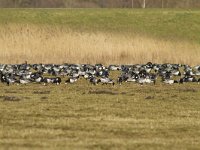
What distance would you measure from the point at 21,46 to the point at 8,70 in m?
8.43

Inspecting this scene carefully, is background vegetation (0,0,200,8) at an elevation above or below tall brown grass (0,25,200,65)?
above

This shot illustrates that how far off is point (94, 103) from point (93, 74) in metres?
9.49

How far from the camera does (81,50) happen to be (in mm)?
41281

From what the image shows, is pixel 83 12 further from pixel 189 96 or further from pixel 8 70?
pixel 189 96

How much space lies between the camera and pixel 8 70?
32781 mm

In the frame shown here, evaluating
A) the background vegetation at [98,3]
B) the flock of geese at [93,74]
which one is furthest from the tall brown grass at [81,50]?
the background vegetation at [98,3]

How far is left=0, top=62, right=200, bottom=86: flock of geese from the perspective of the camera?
1185 inches

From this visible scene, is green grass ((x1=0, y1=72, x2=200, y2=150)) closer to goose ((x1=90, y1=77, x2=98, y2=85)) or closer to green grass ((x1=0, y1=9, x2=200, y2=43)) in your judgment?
goose ((x1=90, y1=77, x2=98, y2=85))

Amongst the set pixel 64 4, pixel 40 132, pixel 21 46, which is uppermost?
pixel 64 4

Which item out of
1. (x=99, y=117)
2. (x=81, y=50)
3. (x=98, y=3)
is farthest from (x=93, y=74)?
(x=98, y=3)

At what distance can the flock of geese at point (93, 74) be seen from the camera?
98.8 ft

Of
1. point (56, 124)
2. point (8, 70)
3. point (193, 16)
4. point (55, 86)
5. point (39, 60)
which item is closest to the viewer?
point (56, 124)

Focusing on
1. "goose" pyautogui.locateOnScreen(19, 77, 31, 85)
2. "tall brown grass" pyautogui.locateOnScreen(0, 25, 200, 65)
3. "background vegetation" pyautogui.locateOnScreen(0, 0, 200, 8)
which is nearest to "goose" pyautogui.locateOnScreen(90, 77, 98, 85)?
"goose" pyautogui.locateOnScreen(19, 77, 31, 85)

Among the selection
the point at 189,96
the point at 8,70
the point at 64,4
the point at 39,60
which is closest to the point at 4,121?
the point at 189,96
